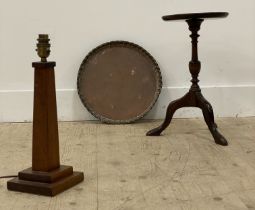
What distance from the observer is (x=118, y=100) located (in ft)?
9.27

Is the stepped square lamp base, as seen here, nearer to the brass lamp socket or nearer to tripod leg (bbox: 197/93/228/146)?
the brass lamp socket

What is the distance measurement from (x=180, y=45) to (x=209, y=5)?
288 millimetres

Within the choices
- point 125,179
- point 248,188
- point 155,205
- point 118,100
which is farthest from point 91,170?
point 118,100

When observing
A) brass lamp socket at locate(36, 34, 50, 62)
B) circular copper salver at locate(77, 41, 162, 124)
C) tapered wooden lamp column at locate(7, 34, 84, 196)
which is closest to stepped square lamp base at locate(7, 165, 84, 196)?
tapered wooden lamp column at locate(7, 34, 84, 196)

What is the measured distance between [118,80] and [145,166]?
3.38 feet

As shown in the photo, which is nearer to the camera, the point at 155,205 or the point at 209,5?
the point at 155,205

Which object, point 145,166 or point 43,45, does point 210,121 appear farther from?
point 43,45

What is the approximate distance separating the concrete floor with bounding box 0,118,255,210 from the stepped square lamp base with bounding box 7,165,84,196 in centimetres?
2

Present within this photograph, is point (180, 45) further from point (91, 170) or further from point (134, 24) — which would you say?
point (91, 170)

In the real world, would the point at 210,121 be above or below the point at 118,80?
below

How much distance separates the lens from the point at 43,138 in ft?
5.26

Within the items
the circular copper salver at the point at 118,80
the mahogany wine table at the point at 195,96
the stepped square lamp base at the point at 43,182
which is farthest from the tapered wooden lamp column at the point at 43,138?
the circular copper salver at the point at 118,80

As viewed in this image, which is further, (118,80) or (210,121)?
(118,80)

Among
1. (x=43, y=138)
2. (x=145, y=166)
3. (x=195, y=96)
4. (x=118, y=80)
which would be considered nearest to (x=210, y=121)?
(x=195, y=96)
